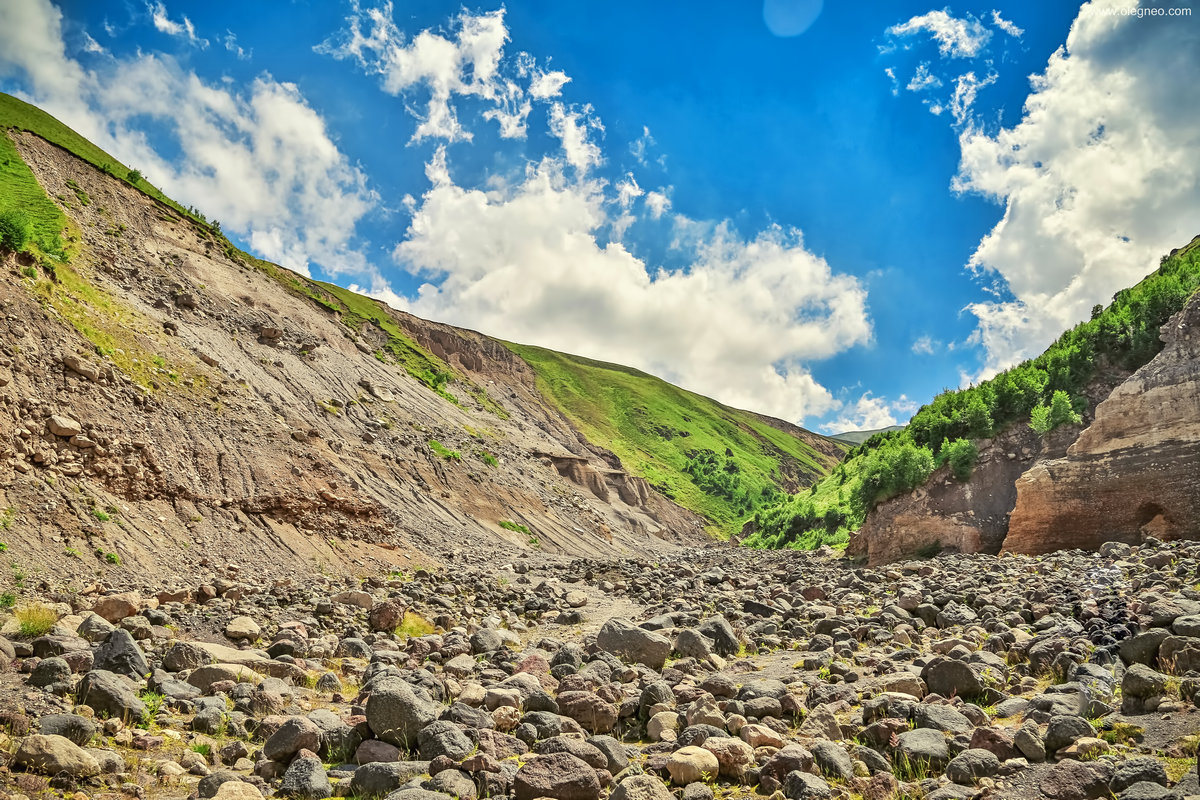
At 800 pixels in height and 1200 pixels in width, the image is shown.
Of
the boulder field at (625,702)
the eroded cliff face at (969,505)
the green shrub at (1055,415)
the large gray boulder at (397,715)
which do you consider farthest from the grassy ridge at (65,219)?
the green shrub at (1055,415)

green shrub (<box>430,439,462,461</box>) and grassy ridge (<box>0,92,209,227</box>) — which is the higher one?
grassy ridge (<box>0,92,209,227</box>)

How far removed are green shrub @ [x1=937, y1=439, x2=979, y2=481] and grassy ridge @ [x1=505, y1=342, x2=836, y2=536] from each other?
8370 cm

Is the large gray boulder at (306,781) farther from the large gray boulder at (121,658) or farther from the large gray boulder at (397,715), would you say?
the large gray boulder at (121,658)

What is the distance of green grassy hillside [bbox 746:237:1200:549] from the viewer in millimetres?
23312

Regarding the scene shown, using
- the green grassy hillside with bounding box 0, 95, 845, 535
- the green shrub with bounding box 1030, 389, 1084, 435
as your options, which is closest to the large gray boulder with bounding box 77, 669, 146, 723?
the green grassy hillside with bounding box 0, 95, 845, 535

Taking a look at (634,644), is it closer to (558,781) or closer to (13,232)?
(558,781)

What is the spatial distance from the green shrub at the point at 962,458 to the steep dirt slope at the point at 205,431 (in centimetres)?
2216

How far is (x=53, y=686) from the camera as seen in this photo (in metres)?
6.92

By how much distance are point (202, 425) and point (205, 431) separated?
1.04 feet

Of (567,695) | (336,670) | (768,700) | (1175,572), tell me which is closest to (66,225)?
(336,670)

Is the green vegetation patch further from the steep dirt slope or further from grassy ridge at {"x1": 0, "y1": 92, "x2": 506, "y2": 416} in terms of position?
the steep dirt slope

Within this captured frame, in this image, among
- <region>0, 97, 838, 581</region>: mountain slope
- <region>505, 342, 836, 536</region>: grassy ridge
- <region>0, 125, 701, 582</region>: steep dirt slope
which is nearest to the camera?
<region>0, 125, 701, 582</region>: steep dirt slope

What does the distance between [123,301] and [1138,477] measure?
125 ft

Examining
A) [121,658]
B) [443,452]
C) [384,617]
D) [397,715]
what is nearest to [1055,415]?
[384,617]
